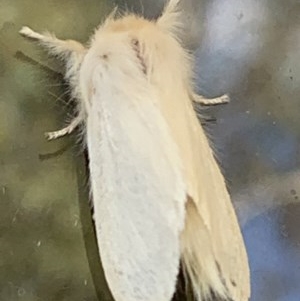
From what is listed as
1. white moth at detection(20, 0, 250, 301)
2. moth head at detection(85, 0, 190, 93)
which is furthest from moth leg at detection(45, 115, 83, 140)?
moth head at detection(85, 0, 190, 93)

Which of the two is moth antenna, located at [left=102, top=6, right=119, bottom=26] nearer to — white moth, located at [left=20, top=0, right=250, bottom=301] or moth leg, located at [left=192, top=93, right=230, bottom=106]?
white moth, located at [left=20, top=0, right=250, bottom=301]

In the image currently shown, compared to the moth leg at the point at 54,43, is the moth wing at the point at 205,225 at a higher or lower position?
lower

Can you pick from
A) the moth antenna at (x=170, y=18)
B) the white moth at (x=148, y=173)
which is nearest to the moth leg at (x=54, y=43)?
the white moth at (x=148, y=173)

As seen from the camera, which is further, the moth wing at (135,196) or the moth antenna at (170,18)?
the moth antenna at (170,18)

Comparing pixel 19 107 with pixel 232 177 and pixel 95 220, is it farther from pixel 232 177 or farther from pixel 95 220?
pixel 232 177

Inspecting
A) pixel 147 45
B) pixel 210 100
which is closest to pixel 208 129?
pixel 210 100

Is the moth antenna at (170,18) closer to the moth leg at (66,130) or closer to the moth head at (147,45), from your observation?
the moth head at (147,45)

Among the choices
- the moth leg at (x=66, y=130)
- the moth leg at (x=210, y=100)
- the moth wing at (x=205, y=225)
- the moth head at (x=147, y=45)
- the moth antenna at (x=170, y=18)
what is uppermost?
the moth antenna at (x=170, y=18)

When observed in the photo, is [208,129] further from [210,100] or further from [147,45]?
[147,45]
